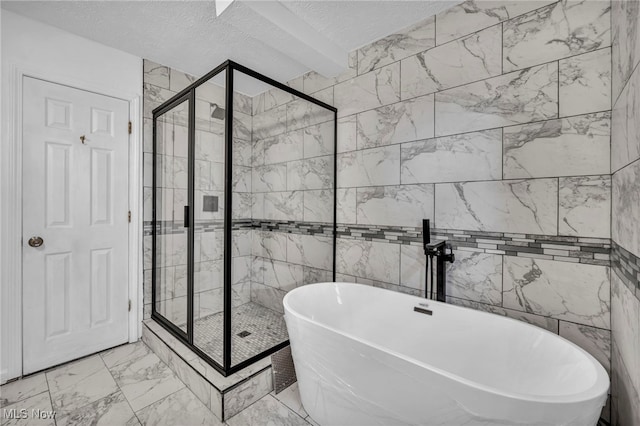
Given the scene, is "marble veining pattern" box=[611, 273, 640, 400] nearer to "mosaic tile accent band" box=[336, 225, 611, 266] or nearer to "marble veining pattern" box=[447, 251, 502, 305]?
"mosaic tile accent band" box=[336, 225, 611, 266]

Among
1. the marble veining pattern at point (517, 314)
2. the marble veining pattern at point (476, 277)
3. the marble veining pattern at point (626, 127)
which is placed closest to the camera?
the marble veining pattern at point (626, 127)

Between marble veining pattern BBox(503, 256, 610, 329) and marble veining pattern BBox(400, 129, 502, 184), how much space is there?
1.88 ft

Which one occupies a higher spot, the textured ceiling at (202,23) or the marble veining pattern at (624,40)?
the textured ceiling at (202,23)

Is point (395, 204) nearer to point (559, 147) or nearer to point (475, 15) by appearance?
point (559, 147)

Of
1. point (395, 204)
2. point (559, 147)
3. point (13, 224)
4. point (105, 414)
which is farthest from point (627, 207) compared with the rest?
point (13, 224)

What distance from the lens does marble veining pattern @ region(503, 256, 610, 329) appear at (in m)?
1.43

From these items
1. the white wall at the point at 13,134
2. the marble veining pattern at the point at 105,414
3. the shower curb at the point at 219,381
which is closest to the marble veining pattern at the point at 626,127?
the shower curb at the point at 219,381

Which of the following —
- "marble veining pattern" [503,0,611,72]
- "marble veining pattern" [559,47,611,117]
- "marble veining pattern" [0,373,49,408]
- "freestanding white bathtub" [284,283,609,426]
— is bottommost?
"marble veining pattern" [0,373,49,408]

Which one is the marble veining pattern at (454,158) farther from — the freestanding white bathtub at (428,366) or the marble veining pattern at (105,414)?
the marble veining pattern at (105,414)

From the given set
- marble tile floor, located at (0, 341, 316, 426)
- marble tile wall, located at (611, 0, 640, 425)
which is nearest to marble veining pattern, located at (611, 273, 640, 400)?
marble tile wall, located at (611, 0, 640, 425)

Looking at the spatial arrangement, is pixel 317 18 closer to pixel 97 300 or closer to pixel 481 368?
pixel 481 368

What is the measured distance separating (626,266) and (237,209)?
2010mm

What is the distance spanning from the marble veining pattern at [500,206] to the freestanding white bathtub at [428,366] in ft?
1.81

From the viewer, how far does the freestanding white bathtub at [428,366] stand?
90cm
